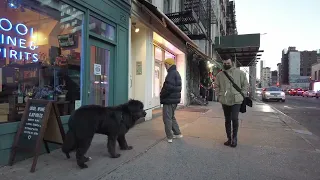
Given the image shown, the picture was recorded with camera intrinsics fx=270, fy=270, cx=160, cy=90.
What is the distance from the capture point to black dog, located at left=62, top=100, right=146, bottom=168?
158 inches

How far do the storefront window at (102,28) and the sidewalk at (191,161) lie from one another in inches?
96.6

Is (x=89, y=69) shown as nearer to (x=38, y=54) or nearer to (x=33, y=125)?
(x=38, y=54)

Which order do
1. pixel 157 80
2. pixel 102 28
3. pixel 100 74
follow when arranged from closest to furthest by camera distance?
pixel 102 28 < pixel 100 74 < pixel 157 80

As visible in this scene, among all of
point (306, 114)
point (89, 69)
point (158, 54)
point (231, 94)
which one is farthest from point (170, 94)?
point (306, 114)

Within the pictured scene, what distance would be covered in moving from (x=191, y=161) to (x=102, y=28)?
384 centimetres

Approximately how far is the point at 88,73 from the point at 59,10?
1425 mm

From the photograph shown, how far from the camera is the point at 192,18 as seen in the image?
11703 mm

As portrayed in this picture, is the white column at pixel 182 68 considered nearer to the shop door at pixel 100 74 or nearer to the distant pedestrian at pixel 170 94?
the shop door at pixel 100 74

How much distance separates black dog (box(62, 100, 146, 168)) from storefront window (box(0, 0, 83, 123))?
1148 millimetres

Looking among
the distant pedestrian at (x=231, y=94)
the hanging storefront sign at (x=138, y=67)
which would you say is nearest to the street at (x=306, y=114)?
the distant pedestrian at (x=231, y=94)

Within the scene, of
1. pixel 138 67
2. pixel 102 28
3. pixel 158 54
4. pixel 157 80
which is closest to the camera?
pixel 102 28

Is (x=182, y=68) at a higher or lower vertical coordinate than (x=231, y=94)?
higher

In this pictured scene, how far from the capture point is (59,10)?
544cm

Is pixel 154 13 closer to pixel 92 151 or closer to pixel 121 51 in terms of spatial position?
pixel 121 51
